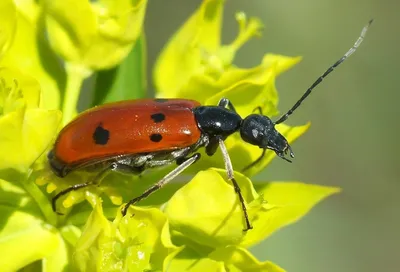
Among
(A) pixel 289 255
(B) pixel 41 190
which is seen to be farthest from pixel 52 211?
(A) pixel 289 255

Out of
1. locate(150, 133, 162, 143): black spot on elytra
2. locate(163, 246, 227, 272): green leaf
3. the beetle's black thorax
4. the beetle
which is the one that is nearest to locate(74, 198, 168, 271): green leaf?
locate(163, 246, 227, 272): green leaf

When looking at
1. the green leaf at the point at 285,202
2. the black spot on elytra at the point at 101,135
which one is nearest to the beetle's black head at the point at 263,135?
the green leaf at the point at 285,202

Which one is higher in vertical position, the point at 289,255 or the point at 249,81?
the point at 249,81

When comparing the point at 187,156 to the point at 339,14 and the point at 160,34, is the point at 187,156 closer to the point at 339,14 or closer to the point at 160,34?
the point at 160,34

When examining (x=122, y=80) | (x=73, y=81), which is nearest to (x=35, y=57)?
(x=73, y=81)

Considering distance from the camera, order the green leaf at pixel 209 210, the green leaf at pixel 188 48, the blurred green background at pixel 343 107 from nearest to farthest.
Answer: the green leaf at pixel 209 210, the green leaf at pixel 188 48, the blurred green background at pixel 343 107

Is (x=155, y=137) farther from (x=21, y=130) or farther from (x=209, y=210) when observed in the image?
(x=21, y=130)

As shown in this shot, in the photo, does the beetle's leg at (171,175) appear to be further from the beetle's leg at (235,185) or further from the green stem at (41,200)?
the green stem at (41,200)
